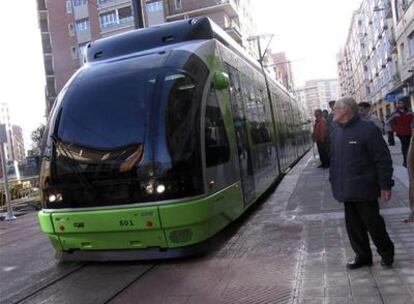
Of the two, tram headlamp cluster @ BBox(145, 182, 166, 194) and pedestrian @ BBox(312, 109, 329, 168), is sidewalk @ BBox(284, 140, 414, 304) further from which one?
pedestrian @ BBox(312, 109, 329, 168)

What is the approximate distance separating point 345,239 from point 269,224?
206 cm

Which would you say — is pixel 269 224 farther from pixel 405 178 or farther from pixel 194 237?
pixel 405 178

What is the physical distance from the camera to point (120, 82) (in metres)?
7.71

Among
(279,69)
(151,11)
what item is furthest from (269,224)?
(279,69)

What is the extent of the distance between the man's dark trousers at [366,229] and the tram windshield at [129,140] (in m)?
1.90

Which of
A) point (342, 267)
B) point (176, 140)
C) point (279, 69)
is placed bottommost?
point (342, 267)

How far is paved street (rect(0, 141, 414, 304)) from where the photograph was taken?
5.73 m

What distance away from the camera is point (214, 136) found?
8.05m

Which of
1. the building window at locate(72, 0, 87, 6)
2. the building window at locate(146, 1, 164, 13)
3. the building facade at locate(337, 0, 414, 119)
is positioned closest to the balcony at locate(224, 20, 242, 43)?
the building window at locate(146, 1, 164, 13)

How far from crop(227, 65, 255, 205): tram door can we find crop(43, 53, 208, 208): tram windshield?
1.89 m

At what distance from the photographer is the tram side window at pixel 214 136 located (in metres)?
7.80

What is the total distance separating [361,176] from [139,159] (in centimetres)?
257

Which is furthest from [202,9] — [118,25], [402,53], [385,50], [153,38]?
[153,38]

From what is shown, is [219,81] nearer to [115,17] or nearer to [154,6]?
[154,6]
